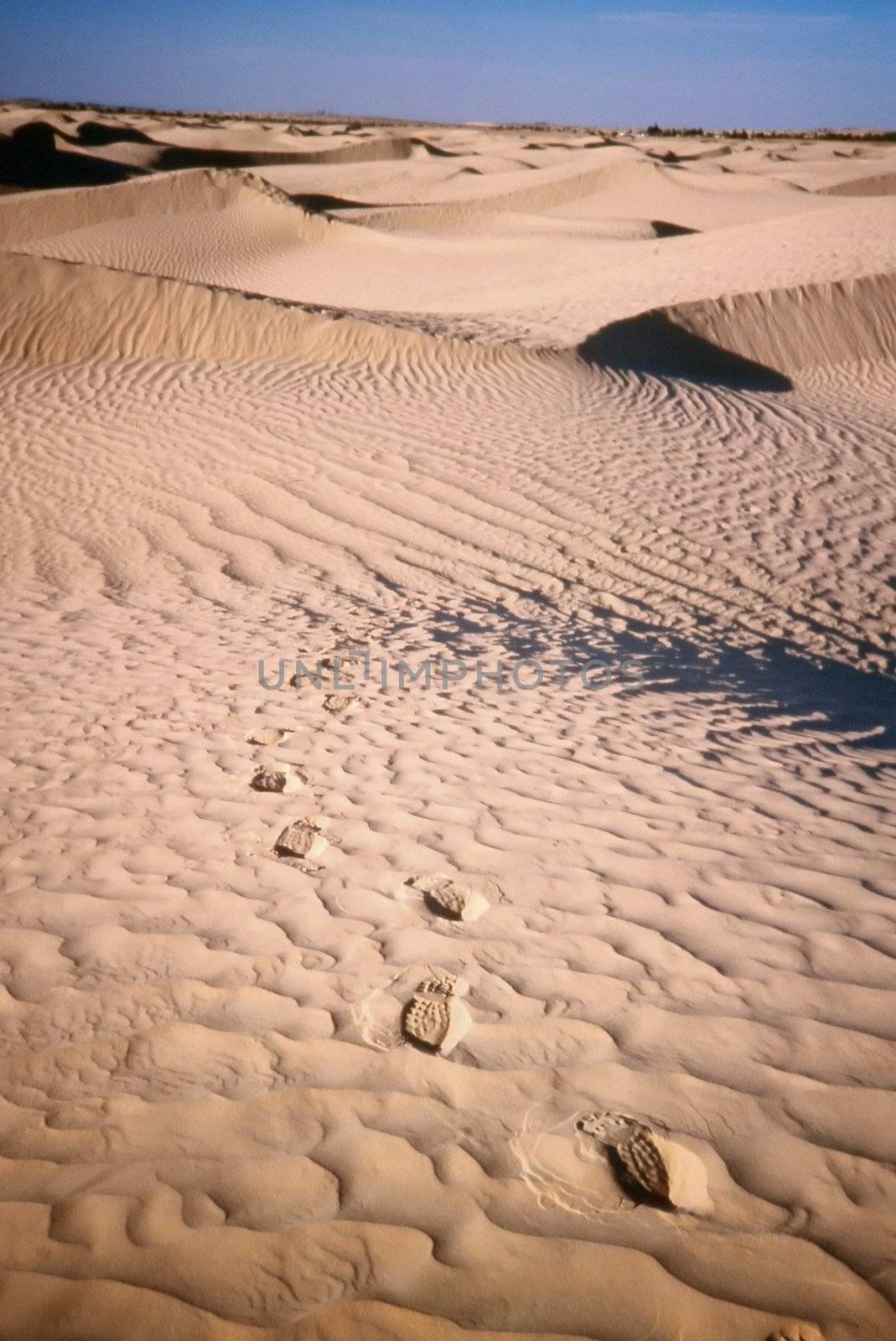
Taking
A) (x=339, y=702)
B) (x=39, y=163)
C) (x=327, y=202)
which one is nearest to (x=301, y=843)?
(x=339, y=702)

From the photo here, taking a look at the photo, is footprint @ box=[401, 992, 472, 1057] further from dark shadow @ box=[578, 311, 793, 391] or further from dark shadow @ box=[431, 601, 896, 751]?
dark shadow @ box=[578, 311, 793, 391]

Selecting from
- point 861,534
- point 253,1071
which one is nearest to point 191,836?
point 253,1071

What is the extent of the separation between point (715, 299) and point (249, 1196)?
44.6 feet

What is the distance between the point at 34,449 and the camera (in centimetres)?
926

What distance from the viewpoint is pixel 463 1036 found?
247cm

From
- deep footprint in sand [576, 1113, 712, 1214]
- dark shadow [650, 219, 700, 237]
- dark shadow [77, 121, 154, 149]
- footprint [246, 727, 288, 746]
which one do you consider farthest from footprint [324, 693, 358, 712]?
dark shadow [77, 121, 154, 149]

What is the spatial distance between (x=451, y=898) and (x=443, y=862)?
25 centimetres

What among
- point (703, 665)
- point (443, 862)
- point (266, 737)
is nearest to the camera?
point (443, 862)

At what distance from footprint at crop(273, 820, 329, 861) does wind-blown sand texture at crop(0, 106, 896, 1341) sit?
0.01 m

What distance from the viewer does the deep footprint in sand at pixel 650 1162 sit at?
6.54ft

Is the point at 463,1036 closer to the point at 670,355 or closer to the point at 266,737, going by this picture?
the point at 266,737

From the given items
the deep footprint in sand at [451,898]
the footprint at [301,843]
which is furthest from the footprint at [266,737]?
the deep footprint in sand at [451,898]

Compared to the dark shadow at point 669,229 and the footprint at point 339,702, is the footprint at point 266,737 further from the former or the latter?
the dark shadow at point 669,229

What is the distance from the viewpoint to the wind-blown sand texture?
192 centimetres
